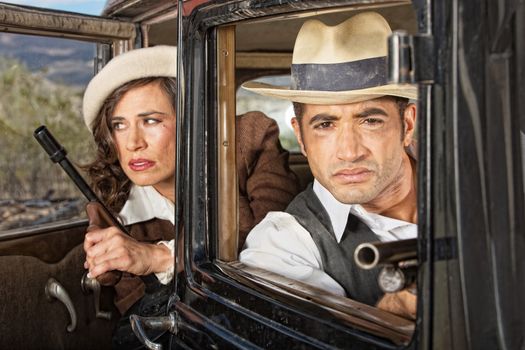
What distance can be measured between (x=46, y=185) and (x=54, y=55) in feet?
1.55

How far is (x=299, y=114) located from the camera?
1.74 m

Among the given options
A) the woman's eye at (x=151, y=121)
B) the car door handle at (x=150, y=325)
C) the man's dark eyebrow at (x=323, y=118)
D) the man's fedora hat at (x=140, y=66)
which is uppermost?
the man's fedora hat at (x=140, y=66)

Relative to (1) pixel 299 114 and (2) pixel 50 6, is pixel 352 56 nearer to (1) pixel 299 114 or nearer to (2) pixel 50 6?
(1) pixel 299 114

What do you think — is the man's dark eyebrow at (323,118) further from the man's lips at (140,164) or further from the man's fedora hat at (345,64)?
the man's lips at (140,164)

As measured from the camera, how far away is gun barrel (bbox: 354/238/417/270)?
1.14 m

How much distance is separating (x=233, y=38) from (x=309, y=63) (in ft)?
0.71

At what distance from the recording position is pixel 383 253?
114 cm

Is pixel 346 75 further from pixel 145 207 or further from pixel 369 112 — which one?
pixel 145 207

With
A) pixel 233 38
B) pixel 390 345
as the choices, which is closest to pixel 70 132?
pixel 233 38

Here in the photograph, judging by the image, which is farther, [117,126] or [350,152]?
[117,126]

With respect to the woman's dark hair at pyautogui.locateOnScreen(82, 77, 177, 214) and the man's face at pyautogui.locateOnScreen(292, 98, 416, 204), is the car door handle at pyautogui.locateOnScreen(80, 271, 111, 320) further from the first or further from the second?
the man's face at pyautogui.locateOnScreen(292, 98, 416, 204)

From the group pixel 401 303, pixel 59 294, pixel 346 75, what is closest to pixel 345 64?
pixel 346 75

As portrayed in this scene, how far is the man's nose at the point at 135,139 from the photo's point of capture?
2605mm

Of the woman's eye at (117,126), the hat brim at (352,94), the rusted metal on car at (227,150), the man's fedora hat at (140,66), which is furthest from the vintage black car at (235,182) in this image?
the woman's eye at (117,126)
